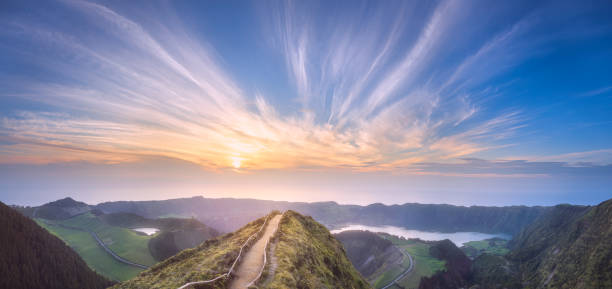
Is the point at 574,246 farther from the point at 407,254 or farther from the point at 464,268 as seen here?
the point at 407,254

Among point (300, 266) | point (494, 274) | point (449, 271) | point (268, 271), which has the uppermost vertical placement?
point (268, 271)

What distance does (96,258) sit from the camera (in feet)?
410

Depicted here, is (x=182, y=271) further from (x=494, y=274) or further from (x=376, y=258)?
(x=494, y=274)

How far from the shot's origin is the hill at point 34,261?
2625 inches

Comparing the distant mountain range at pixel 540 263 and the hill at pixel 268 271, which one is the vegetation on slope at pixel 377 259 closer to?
the distant mountain range at pixel 540 263

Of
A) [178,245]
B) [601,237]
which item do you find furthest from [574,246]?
[178,245]

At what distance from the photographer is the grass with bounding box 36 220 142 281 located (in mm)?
107562

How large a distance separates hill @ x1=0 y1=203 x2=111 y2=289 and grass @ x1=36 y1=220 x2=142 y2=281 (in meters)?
23.6

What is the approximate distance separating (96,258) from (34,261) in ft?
210

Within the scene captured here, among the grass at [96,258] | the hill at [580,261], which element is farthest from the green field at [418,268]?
the grass at [96,258]

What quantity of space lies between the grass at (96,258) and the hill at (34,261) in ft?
77.6

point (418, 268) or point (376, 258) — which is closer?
point (418, 268)

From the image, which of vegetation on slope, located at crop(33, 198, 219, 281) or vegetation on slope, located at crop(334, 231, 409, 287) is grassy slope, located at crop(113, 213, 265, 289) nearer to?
vegetation on slope, located at crop(33, 198, 219, 281)

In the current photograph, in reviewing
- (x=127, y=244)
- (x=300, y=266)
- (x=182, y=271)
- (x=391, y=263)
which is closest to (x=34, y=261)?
(x=127, y=244)
